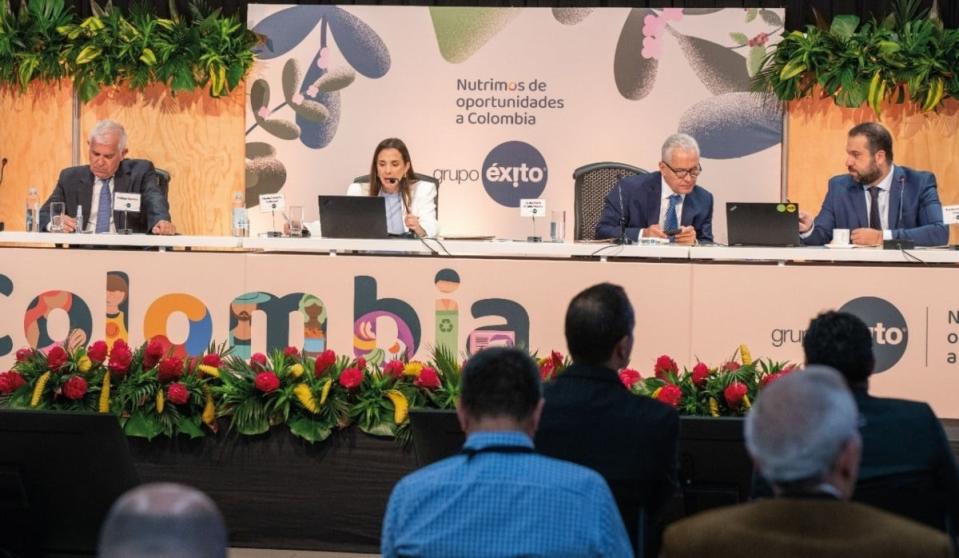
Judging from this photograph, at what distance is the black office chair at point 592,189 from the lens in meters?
7.04

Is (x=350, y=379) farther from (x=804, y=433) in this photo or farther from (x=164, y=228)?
(x=804, y=433)

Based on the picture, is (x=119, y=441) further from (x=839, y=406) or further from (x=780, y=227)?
(x=780, y=227)

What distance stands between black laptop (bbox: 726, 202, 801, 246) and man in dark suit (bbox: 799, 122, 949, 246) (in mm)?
885

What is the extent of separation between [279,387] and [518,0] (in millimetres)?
4494

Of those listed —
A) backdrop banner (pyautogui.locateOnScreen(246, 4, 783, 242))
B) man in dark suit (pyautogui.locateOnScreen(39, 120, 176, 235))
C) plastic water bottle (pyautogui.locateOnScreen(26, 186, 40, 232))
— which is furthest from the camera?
backdrop banner (pyautogui.locateOnScreen(246, 4, 783, 242))

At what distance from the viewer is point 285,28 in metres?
8.34

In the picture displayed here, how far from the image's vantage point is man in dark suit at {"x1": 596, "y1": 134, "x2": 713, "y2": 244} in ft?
21.9

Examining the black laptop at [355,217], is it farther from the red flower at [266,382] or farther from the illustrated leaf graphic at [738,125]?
the illustrated leaf graphic at [738,125]

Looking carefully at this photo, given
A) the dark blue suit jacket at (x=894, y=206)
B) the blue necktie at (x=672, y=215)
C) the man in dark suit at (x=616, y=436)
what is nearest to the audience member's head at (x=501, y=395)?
the man in dark suit at (x=616, y=436)

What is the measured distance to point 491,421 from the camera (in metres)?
2.15

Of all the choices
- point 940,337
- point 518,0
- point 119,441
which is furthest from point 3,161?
point 940,337

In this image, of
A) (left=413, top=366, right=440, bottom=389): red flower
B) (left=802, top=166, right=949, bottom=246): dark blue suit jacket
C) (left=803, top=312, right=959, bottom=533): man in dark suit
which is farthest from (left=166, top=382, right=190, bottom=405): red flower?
(left=802, top=166, right=949, bottom=246): dark blue suit jacket

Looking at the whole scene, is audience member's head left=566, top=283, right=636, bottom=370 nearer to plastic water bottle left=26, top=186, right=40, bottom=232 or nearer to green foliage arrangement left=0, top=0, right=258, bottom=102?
plastic water bottle left=26, top=186, right=40, bottom=232

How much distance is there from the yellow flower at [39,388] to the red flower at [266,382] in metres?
0.68
